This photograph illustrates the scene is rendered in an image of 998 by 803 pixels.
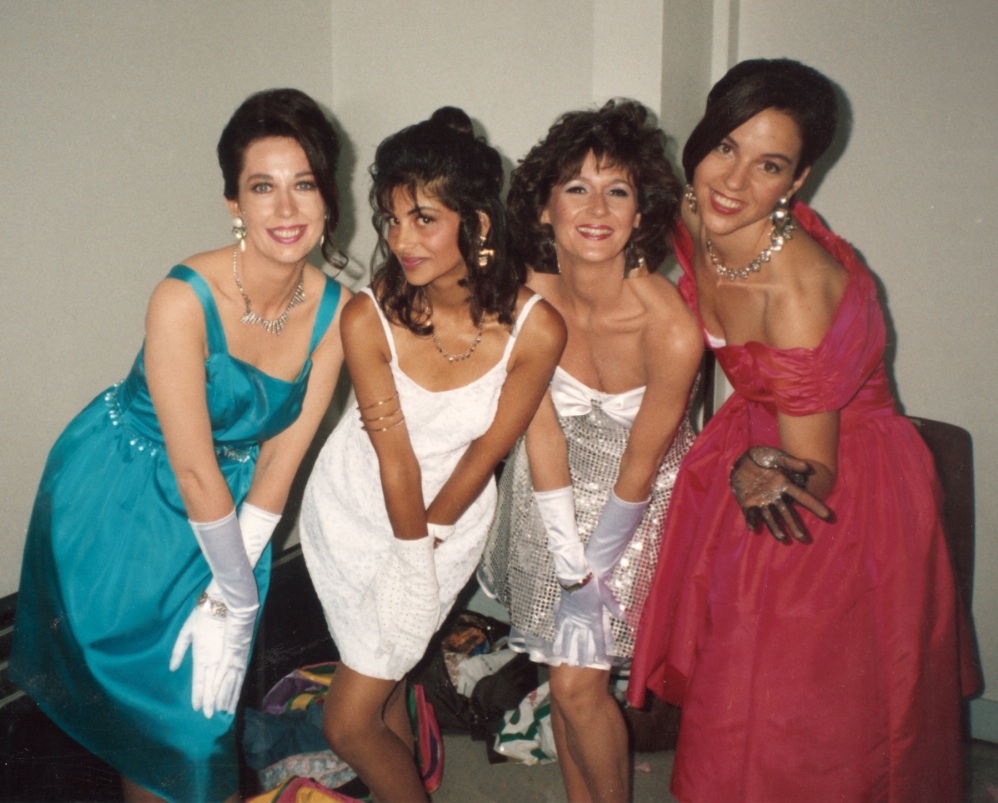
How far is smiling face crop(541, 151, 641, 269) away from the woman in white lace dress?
0.48 ft

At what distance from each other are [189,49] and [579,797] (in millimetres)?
2177

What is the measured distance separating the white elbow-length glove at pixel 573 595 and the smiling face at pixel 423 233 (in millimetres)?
573

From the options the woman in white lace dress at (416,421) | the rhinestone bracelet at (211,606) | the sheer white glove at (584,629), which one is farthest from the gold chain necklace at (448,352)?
the rhinestone bracelet at (211,606)

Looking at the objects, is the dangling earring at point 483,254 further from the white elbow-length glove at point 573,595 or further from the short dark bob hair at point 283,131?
the white elbow-length glove at point 573,595

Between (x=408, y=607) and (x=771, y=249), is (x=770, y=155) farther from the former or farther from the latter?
(x=408, y=607)

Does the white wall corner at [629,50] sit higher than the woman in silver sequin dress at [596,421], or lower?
higher

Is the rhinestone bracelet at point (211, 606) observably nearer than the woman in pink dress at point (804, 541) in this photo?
No

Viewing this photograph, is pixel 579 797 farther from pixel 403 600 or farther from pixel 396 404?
pixel 396 404

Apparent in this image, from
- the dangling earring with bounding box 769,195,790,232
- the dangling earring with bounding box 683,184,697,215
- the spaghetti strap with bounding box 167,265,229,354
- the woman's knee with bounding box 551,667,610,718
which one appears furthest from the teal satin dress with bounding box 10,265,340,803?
the dangling earring with bounding box 769,195,790,232

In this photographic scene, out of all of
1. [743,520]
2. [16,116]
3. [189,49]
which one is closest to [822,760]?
[743,520]

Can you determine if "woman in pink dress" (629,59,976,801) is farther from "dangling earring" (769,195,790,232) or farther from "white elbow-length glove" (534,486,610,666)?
"white elbow-length glove" (534,486,610,666)

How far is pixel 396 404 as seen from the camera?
5.01 ft

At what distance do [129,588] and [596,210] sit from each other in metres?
1.21

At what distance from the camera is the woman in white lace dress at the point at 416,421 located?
1.42 meters
